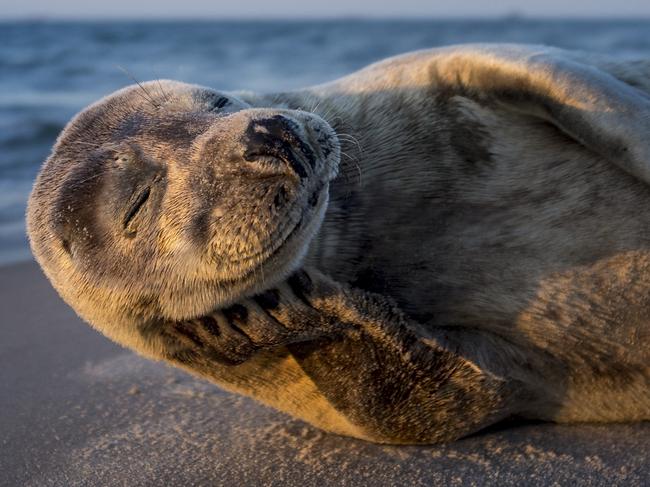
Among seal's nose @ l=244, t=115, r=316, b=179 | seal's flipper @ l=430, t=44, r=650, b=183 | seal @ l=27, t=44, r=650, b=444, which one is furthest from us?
seal's flipper @ l=430, t=44, r=650, b=183

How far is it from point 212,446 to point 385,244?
32.3 inches

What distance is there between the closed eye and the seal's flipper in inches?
45.2

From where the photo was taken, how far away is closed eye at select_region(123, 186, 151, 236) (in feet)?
9.30

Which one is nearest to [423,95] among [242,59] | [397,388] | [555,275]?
[555,275]

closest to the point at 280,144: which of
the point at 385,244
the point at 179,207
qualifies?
the point at 179,207

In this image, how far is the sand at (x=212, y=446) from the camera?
2.79 m

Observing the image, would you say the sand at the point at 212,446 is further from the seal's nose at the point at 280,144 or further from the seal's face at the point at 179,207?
the seal's nose at the point at 280,144

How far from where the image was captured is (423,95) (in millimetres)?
3449

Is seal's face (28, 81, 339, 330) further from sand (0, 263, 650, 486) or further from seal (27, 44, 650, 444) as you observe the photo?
sand (0, 263, 650, 486)

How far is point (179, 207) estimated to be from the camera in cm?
277

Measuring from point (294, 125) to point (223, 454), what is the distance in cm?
103

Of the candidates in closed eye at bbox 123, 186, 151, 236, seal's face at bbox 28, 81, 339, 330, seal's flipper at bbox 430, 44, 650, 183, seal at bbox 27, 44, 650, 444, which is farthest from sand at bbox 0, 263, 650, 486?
seal's flipper at bbox 430, 44, 650, 183

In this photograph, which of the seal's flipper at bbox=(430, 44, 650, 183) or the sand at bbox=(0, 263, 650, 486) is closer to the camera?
the sand at bbox=(0, 263, 650, 486)

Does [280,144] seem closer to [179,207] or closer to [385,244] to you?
[179,207]
